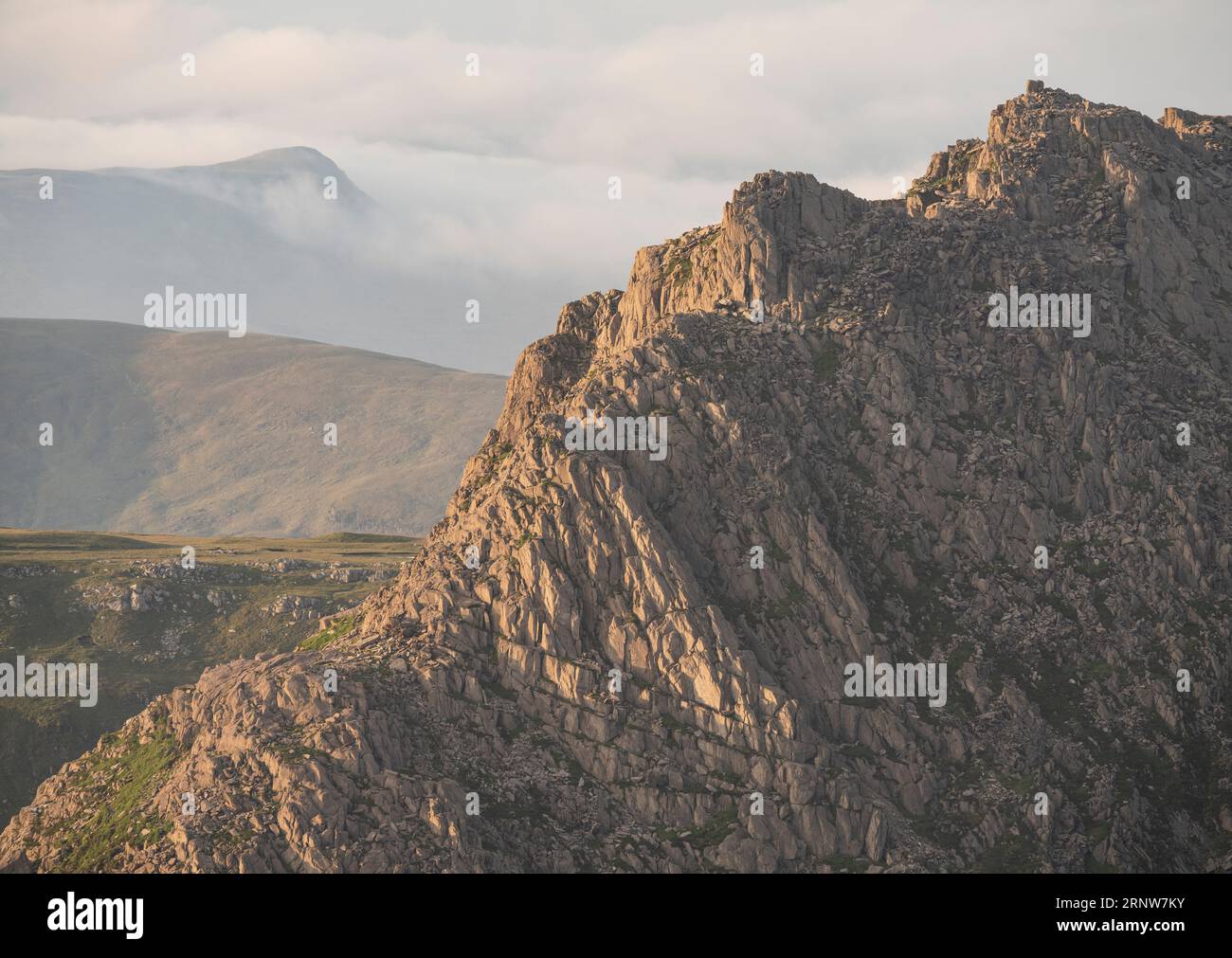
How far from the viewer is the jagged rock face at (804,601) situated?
9831cm

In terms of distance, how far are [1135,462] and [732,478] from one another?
2979 centimetres

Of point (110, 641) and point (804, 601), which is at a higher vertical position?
point (804, 601)

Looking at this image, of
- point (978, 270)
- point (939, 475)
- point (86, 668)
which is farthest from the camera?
point (86, 668)

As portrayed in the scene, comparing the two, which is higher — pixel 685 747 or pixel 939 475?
pixel 939 475

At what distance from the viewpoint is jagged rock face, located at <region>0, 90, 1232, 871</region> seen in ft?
323

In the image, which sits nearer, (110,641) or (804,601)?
(804,601)

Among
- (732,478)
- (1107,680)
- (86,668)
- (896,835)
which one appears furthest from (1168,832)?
(86,668)

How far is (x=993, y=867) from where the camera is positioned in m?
98.1

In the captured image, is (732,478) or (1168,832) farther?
(732,478)

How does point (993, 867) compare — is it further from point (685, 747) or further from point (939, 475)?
point (939, 475)

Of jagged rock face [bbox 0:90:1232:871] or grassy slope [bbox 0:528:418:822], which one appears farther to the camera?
grassy slope [bbox 0:528:418:822]

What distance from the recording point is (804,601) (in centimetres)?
10762

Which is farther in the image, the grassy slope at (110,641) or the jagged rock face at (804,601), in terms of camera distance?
the grassy slope at (110,641)

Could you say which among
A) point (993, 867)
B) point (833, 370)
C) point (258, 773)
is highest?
point (833, 370)
